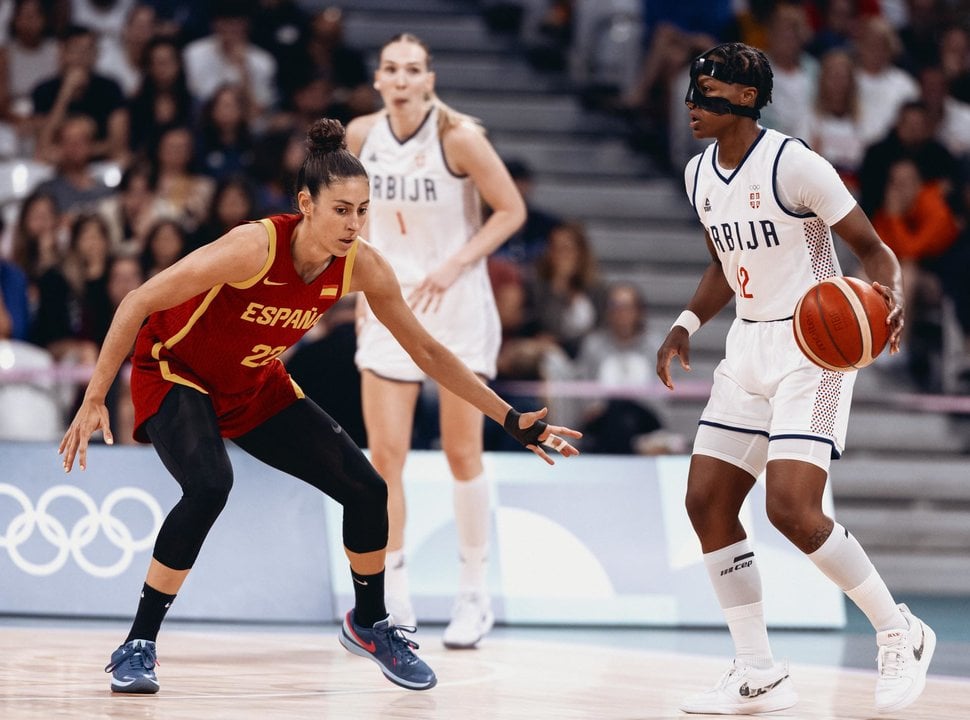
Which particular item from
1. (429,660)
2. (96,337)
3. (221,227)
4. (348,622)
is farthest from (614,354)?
(348,622)

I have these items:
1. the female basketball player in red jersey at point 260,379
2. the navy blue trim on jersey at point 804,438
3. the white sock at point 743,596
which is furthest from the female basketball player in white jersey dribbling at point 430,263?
the navy blue trim on jersey at point 804,438

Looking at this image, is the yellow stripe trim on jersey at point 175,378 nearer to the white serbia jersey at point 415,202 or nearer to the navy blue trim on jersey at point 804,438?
the white serbia jersey at point 415,202

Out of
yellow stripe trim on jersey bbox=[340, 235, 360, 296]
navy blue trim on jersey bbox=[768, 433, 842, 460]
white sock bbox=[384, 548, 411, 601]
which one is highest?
yellow stripe trim on jersey bbox=[340, 235, 360, 296]

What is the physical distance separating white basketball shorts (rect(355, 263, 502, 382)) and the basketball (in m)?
2.16

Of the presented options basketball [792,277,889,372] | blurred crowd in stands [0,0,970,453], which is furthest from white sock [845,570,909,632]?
blurred crowd in stands [0,0,970,453]

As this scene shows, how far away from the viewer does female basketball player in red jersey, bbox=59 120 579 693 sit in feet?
16.3

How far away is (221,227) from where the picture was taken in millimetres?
9719

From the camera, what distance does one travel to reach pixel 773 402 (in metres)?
5.16

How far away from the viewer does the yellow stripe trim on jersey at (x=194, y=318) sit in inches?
202

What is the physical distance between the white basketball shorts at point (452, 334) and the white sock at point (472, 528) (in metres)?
0.49

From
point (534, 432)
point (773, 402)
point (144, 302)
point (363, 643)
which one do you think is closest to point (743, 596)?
point (773, 402)

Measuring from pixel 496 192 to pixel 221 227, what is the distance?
3378mm

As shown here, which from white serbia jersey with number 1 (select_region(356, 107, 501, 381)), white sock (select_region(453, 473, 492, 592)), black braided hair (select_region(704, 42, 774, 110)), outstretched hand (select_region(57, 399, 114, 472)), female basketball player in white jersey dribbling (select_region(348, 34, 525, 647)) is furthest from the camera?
white sock (select_region(453, 473, 492, 592))

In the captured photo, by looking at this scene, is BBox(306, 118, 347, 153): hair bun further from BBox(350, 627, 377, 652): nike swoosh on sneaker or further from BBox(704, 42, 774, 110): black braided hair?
BBox(350, 627, 377, 652): nike swoosh on sneaker
